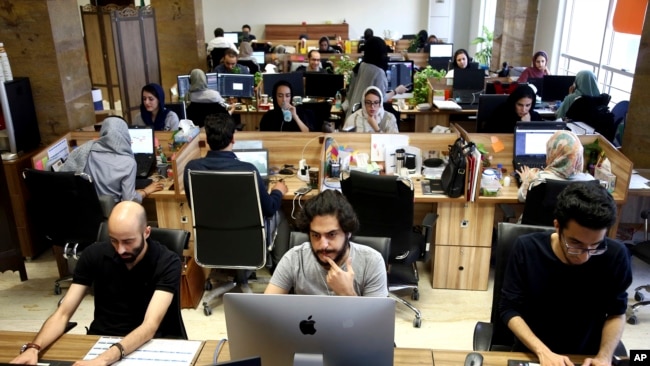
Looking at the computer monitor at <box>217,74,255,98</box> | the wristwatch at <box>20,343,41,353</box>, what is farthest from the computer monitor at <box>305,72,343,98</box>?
the wristwatch at <box>20,343,41,353</box>

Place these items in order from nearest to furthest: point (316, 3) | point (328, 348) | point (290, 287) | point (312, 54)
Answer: point (328, 348), point (290, 287), point (312, 54), point (316, 3)

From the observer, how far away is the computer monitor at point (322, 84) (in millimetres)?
7262

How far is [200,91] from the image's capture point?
650 cm

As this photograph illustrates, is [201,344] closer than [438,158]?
Yes

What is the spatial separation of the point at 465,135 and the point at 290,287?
250 cm

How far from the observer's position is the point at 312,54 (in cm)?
850

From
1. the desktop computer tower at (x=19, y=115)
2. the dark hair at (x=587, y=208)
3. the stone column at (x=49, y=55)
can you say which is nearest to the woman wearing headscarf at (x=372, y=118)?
the stone column at (x=49, y=55)

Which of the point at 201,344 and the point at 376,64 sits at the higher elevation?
the point at 376,64

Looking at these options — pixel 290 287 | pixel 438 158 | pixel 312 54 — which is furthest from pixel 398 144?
pixel 312 54

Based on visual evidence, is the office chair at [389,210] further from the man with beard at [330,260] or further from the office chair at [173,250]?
the office chair at [173,250]

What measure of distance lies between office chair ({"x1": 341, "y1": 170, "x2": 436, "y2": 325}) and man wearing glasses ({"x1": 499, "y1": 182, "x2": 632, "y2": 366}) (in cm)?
119

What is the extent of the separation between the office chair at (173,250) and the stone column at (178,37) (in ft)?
21.7

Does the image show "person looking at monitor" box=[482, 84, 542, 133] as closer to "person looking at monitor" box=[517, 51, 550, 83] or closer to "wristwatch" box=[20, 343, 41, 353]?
"person looking at monitor" box=[517, 51, 550, 83]

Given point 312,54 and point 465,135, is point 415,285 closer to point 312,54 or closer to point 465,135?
point 465,135
